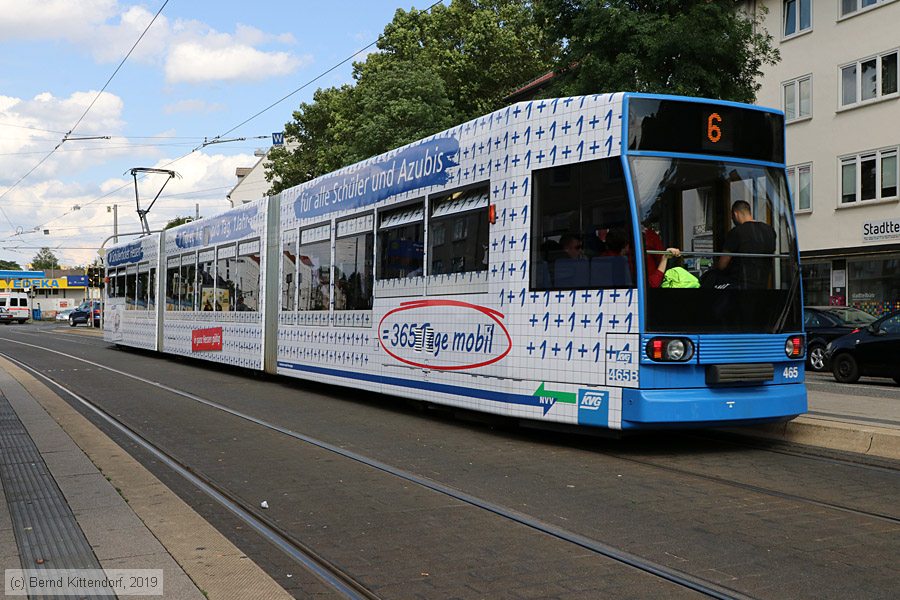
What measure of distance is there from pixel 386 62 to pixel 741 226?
106 ft

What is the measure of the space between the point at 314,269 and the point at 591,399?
7121 millimetres

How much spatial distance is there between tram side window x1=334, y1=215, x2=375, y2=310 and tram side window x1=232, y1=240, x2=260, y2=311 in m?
3.85

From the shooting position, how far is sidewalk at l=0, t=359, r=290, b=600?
4812mm

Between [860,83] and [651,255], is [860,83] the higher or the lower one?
the higher one

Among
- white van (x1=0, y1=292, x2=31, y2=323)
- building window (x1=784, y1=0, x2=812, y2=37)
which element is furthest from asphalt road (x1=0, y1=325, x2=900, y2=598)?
white van (x1=0, y1=292, x2=31, y2=323)

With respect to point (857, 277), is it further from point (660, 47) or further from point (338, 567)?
point (338, 567)

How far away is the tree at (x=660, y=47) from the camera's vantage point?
2014 centimetres

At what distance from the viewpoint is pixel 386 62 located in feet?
129

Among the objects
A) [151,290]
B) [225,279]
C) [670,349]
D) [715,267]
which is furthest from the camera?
[151,290]

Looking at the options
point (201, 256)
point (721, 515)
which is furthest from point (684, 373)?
point (201, 256)

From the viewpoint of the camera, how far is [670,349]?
817cm

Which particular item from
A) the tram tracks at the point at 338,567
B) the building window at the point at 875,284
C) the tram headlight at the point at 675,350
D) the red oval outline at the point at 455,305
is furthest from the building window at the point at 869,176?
the tram tracks at the point at 338,567

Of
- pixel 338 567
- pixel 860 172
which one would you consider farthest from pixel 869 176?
pixel 338 567

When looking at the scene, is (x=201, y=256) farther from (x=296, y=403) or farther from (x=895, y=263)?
(x=895, y=263)
